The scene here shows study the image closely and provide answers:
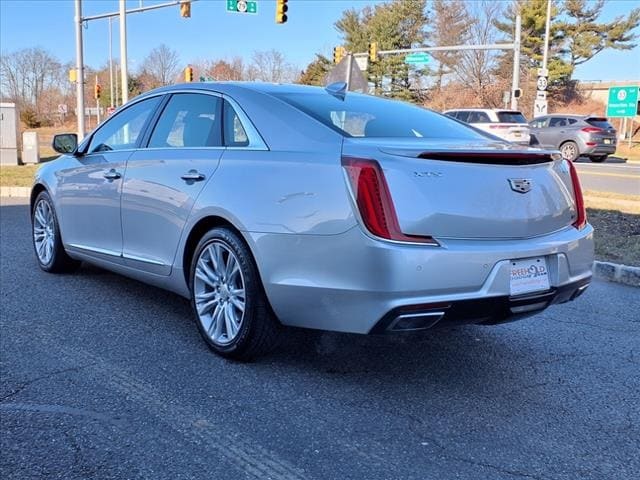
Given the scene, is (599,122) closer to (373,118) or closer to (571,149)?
(571,149)

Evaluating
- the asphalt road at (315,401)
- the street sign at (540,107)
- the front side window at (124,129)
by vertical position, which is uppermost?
the street sign at (540,107)

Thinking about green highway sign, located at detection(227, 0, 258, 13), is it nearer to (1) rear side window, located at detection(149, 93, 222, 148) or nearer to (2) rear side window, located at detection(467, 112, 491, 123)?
(2) rear side window, located at detection(467, 112, 491, 123)

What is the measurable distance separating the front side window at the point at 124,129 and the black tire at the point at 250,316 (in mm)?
1481

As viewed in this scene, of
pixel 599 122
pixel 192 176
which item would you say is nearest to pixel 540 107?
pixel 599 122

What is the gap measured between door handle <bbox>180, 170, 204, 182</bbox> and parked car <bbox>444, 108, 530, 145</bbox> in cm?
1721

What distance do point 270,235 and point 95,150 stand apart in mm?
2565

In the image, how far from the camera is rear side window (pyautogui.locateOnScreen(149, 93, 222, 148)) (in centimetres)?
406

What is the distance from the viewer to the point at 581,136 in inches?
915

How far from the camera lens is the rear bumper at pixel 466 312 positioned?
297 cm

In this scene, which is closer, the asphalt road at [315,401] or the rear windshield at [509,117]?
the asphalt road at [315,401]

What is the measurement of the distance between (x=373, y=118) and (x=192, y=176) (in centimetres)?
115

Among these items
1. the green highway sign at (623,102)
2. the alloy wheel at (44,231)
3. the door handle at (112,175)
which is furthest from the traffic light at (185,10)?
the green highway sign at (623,102)

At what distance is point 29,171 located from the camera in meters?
15.3

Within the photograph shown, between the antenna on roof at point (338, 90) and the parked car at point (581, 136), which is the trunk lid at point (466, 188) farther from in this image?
the parked car at point (581, 136)
